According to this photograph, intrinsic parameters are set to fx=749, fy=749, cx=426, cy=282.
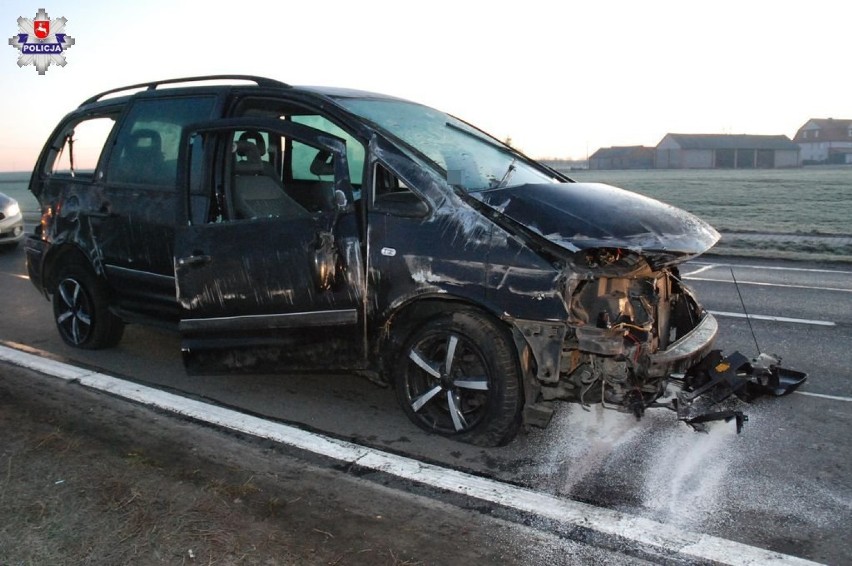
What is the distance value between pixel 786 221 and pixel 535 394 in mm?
18694

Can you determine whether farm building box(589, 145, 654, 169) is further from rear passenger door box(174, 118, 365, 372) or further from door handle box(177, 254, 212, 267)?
door handle box(177, 254, 212, 267)

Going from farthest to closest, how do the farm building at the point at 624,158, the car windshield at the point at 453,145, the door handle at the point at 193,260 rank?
the farm building at the point at 624,158, the door handle at the point at 193,260, the car windshield at the point at 453,145

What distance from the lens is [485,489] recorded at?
12.5 ft

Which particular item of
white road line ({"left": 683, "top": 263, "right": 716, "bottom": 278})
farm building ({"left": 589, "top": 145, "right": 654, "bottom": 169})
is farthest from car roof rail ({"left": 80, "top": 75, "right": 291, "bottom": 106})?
farm building ({"left": 589, "top": 145, "right": 654, "bottom": 169})

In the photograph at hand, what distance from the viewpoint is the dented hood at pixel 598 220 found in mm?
3951

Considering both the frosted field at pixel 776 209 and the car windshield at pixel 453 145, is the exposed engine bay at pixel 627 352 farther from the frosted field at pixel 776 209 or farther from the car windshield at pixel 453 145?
the frosted field at pixel 776 209

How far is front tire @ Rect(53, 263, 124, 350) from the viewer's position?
624 cm

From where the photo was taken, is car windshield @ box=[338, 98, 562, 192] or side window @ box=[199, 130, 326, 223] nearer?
car windshield @ box=[338, 98, 562, 192]

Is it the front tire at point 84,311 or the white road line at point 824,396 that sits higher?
the front tire at point 84,311

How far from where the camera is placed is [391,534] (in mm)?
3342

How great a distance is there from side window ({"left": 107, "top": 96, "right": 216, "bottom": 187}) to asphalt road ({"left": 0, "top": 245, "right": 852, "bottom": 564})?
5.07 ft

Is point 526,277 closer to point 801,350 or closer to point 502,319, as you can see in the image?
point 502,319

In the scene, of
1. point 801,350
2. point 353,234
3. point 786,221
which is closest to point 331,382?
point 353,234

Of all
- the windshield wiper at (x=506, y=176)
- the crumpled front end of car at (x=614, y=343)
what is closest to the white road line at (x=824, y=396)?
the crumpled front end of car at (x=614, y=343)
